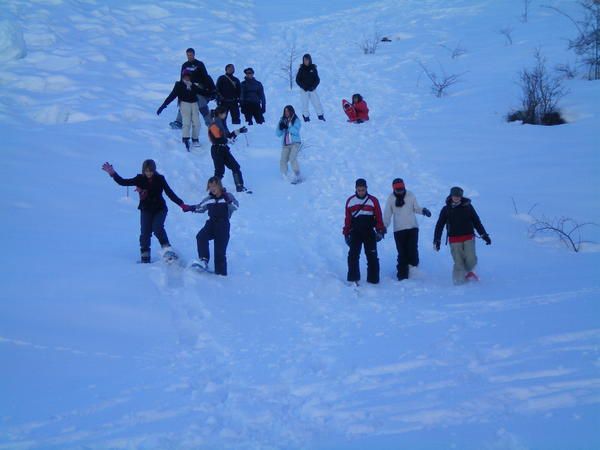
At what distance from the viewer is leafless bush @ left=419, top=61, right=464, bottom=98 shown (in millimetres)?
15961

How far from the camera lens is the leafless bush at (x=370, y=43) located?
2138 centimetres

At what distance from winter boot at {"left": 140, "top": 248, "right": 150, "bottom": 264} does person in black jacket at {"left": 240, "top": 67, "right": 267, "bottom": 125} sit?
22.7 feet

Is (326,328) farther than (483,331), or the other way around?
(326,328)

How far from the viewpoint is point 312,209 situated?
10172 millimetres

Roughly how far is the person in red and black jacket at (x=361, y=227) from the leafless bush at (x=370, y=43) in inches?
604

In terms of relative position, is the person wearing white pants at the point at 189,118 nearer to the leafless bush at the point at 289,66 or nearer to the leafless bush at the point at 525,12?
the leafless bush at the point at 289,66

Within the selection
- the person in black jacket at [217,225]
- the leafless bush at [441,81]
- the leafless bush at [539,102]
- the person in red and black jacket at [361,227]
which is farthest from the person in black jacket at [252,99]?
the person in red and black jacket at [361,227]

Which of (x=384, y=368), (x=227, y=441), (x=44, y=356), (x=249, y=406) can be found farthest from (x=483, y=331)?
(x=44, y=356)

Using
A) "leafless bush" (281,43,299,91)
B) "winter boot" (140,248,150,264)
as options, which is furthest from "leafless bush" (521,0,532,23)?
"winter boot" (140,248,150,264)

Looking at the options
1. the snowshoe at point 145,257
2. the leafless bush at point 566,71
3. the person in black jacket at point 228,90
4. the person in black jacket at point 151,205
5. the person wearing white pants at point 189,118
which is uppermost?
the leafless bush at point 566,71

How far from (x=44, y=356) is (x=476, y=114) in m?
12.1

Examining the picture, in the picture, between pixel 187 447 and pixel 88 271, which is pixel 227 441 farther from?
pixel 88 271

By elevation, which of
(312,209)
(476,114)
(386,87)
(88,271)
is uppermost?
(386,87)

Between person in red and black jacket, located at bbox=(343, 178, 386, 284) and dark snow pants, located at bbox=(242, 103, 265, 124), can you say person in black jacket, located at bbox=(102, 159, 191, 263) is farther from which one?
dark snow pants, located at bbox=(242, 103, 265, 124)
